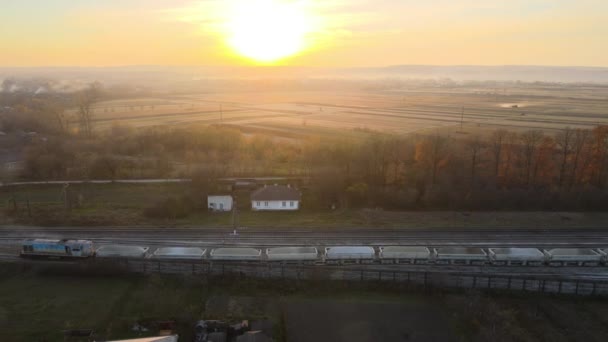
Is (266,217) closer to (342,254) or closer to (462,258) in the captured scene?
(342,254)

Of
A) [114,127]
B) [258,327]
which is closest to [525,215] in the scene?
[258,327]

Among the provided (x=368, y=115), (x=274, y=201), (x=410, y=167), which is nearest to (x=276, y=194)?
(x=274, y=201)

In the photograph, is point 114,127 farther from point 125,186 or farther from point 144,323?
point 144,323

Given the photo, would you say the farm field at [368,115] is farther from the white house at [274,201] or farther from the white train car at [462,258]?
the white train car at [462,258]

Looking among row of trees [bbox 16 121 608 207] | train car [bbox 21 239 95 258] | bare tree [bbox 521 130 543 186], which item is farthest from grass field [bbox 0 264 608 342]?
bare tree [bbox 521 130 543 186]

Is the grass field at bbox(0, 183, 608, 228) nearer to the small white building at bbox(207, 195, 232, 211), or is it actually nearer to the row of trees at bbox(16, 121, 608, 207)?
the small white building at bbox(207, 195, 232, 211)

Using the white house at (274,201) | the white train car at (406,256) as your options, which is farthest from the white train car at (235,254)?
the white house at (274,201)

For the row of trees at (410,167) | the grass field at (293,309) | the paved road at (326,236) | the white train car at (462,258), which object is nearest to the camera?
the grass field at (293,309)
